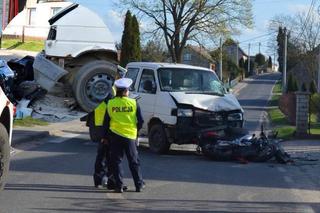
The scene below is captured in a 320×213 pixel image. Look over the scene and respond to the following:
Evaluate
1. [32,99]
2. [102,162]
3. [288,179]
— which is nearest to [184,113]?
[288,179]

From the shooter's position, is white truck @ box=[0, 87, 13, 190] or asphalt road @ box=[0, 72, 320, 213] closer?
white truck @ box=[0, 87, 13, 190]

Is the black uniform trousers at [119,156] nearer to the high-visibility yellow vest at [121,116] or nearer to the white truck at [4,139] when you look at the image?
the high-visibility yellow vest at [121,116]

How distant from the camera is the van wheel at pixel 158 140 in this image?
14.6m

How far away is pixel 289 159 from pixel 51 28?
12903 mm

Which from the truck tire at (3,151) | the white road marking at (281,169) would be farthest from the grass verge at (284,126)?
the truck tire at (3,151)

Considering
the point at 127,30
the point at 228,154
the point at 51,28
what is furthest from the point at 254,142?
the point at 127,30

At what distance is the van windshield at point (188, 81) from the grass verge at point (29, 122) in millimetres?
6612

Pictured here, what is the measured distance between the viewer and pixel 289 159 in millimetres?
14133

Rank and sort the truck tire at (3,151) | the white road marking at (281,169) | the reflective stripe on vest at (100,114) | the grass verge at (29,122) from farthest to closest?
the grass verge at (29,122) → the white road marking at (281,169) → the reflective stripe on vest at (100,114) → the truck tire at (3,151)

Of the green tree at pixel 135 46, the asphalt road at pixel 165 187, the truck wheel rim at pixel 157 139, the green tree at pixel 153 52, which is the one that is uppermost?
the green tree at pixel 153 52

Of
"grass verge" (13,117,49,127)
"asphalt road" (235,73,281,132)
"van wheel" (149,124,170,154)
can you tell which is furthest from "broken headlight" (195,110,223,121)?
"asphalt road" (235,73,281,132)

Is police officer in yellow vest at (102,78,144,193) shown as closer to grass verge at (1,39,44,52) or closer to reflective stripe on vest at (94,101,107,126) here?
reflective stripe on vest at (94,101,107,126)

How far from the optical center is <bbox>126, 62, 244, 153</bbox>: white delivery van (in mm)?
14359

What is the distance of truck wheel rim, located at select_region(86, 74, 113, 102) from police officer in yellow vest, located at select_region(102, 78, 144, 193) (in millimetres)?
13512
